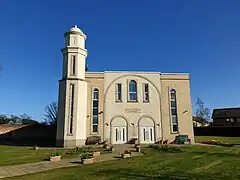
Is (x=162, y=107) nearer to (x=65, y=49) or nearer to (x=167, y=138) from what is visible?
(x=167, y=138)

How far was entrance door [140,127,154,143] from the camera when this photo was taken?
1189 inches

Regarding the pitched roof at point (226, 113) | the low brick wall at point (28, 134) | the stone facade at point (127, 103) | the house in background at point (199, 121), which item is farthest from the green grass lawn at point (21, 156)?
the house in background at point (199, 121)

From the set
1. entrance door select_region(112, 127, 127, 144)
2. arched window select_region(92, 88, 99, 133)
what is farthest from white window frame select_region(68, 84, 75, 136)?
entrance door select_region(112, 127, 127, 144)

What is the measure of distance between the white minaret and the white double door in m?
7.45

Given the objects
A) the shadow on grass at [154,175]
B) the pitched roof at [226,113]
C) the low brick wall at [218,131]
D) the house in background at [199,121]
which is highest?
the pitched roof at [226,113]

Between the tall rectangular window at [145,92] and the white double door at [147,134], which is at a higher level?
the tall rectangular window at [145,92]

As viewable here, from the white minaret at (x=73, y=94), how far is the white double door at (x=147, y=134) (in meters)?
7.45

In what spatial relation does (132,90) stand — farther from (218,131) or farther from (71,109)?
(218,131)

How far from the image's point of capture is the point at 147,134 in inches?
1197

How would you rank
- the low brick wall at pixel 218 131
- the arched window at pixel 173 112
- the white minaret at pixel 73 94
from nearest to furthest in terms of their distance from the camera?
the white minaret at pixel 73 94 → the arched window at pixel 173 112 → the low brick wall at pixel 218 131

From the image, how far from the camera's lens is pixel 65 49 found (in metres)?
29.8

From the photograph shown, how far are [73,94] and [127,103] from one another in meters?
7.24

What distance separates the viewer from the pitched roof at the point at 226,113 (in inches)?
2545

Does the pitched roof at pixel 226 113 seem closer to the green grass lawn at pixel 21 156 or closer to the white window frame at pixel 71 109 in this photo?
the white window frame at pixel 71 109
